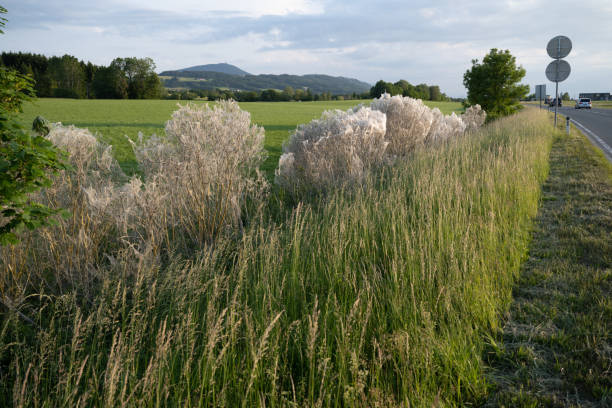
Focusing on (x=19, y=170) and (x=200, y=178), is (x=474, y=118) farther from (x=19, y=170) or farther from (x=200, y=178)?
(x=19, y=170)

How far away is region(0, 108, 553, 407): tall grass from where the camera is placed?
2398 millimetres

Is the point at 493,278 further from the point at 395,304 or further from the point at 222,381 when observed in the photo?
the point at 222,381

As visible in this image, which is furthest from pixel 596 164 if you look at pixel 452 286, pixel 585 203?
pixel 452 286

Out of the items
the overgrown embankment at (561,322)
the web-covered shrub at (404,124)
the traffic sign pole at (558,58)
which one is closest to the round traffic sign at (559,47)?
the traffic sign pole at (558,58)

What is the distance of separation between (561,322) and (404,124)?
891 cm

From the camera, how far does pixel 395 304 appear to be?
3.16 meters

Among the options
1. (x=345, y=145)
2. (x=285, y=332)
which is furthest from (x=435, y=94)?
(x=285, y=332)

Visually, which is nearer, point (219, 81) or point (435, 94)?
point (435, 94)

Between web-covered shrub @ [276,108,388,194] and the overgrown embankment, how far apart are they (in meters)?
3.68

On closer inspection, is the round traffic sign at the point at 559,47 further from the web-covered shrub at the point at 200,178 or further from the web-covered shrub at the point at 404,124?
the web-covered shrub at the point at 200,178

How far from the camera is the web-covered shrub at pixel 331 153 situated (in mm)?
8336

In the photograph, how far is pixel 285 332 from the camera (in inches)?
115

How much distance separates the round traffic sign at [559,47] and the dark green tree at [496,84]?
1.47 m

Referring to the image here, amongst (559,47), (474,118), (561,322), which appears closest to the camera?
(561,322)
